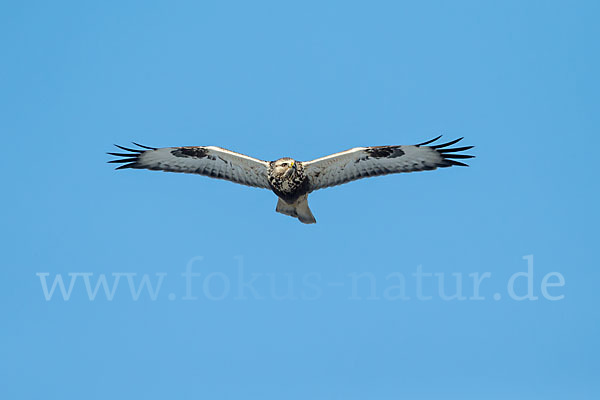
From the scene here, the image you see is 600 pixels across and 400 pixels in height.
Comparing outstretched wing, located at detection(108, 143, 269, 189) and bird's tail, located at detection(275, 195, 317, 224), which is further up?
outstretched wing, located at detection(108, 143, 269, 189)

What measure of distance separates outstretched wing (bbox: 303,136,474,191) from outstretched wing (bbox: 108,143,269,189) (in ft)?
3.85

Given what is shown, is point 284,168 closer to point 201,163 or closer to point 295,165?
point 295,165

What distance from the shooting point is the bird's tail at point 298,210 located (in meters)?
16.0

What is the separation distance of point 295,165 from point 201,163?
221cm

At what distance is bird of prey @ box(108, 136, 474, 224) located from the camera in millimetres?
15352

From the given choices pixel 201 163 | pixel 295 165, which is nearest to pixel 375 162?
pixel 295 165

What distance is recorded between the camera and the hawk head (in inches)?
603

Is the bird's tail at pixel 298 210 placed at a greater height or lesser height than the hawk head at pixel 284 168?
lesser

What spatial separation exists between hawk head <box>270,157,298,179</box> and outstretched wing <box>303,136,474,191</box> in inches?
11.3

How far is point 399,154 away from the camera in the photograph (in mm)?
15453

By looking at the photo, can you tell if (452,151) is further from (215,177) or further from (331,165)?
(215,177)

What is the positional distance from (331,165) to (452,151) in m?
2.36

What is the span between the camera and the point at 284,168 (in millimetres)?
15336

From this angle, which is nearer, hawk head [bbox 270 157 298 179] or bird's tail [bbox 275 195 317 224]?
hawk head [bbox 270 157 298 179]
